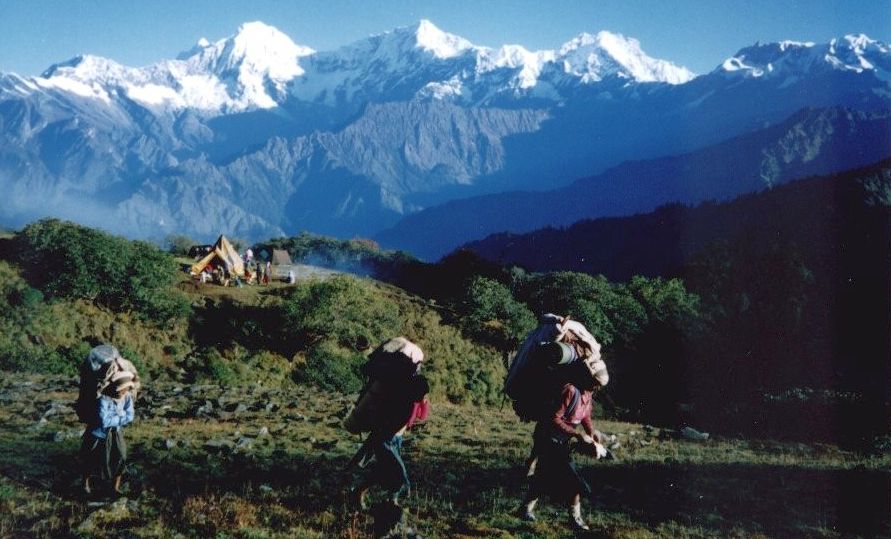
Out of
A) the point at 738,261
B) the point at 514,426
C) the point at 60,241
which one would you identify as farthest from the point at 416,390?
the point at 738,261

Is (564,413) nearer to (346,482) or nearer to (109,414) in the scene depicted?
(346,482)

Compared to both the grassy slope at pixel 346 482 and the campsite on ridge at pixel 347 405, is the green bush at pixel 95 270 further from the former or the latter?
the grassy slope at pixel 346 482

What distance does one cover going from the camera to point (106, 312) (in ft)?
99.9

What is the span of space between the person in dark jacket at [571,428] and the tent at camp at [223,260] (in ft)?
141

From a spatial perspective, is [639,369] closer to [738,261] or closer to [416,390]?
[738,261]

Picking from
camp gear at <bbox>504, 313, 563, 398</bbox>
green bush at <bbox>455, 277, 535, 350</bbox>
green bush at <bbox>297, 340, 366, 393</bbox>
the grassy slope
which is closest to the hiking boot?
the grassy slope

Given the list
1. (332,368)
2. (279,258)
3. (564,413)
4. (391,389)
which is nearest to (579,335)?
(564,413)

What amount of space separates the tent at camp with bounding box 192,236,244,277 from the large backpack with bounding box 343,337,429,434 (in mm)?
41582

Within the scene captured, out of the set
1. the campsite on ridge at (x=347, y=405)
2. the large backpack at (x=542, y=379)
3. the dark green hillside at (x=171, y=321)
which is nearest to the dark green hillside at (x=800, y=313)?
the campsite on ridge at (x=347, y=405)

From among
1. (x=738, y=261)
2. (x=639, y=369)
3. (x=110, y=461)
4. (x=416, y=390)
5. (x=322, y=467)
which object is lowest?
Result: (x=639, y=369)

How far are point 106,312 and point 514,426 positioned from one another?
948 inches

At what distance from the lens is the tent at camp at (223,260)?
153 feet

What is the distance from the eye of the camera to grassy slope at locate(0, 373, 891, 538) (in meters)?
8.05

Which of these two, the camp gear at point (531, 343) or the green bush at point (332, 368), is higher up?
the camp gear at point (531, 343)
